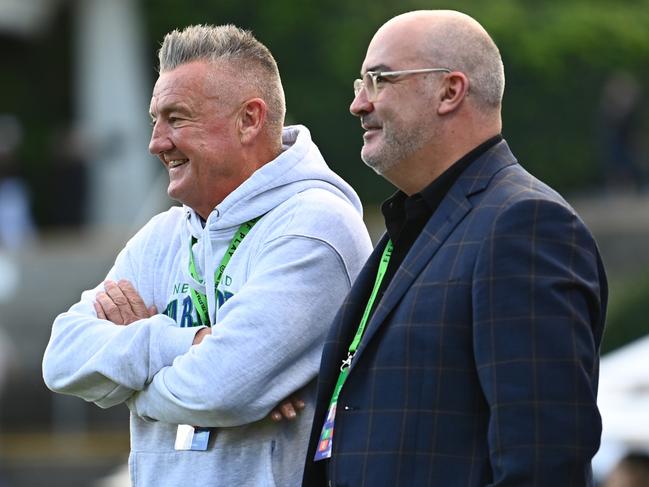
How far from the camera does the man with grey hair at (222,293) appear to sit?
13.7 feet

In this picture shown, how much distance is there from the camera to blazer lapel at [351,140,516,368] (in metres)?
3.83

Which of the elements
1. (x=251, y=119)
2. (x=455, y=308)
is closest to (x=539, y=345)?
(x=455, y=308)

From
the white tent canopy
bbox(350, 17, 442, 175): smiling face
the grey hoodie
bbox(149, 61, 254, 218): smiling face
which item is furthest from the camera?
the white tent canopy

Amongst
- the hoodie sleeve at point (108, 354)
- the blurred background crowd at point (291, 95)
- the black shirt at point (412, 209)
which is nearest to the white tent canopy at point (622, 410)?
the black shirt at point (412, 209)

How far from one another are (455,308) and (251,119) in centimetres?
112

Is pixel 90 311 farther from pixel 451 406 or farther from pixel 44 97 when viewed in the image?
pixel 44 97

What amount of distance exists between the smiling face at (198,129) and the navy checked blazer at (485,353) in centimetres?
84

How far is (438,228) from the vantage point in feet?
12.7

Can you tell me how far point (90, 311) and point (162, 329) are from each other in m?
0.36

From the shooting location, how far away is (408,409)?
3.73 metres

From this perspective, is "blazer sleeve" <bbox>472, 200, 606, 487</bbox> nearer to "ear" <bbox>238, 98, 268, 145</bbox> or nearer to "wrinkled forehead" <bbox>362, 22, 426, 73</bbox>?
"wrinkled forehead" <bbox>362, 22, 426, 73</bbox>

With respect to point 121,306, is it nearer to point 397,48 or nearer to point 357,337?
point 357,337

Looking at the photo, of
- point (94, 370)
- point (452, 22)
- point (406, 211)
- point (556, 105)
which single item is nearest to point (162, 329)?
point (94, 370)

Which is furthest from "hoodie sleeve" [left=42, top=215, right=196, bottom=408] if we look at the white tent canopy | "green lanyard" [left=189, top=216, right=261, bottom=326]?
the white tent canopy
